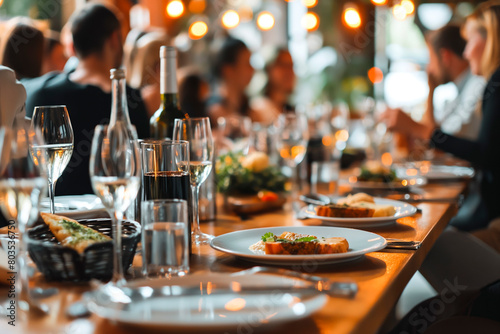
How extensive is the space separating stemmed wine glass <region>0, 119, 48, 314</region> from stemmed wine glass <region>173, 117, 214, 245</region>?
446mm

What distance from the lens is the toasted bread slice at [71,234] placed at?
83 cm

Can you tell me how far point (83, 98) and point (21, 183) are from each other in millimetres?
1562

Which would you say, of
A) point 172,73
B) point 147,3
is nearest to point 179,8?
point 147,3

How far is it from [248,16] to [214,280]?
5.34 metres

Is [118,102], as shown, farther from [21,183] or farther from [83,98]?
[83,98]

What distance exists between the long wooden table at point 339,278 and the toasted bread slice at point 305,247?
0.09 ft

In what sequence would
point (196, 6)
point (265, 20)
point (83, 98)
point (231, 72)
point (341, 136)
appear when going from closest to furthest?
1. point (83, 98)
2. point (341, 136)
3. point (231, 72)
4. point (265, 20)
5. point (196, 6)

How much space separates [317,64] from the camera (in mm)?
7289

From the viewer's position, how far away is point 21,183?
70 cm

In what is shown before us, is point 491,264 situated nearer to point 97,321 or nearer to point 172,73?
point 172,73

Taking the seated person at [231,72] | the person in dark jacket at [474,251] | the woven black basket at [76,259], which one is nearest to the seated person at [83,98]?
the person in dark jacket at [474,251]

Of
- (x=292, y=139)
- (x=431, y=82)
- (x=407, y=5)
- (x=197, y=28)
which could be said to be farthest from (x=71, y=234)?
(x=197, y=28)

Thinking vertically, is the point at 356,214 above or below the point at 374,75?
below

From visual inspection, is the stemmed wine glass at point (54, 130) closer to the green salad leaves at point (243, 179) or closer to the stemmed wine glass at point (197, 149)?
the stemmed wine glass at point (197, 149)
